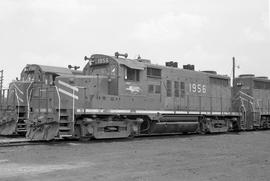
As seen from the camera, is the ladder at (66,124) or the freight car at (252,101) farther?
the freight car at (252,101)

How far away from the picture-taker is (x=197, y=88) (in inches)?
863

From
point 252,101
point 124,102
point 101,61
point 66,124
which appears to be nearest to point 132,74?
point 124,102

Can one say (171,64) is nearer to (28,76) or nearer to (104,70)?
(104,70)

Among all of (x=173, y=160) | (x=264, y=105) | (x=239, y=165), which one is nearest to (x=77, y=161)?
(x=173, y=160)

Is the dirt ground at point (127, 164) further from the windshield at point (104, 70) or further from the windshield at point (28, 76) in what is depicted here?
the windshield at point (28, 76)

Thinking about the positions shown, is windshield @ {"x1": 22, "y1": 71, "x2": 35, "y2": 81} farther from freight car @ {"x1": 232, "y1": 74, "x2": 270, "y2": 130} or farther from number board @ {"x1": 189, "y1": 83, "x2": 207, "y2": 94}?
freight car @ {"x1": 232, "y1": 74, "x2": 270, "y2": 130}

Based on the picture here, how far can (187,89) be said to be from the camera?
21125 mm

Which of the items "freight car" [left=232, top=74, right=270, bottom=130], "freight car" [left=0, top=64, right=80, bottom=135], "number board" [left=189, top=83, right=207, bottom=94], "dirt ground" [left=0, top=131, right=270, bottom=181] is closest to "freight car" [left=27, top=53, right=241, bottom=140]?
"number board" [left=189, top=83, right=207, bottom=94]

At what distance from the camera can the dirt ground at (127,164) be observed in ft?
25.5

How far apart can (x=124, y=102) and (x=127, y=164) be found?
7.71 m

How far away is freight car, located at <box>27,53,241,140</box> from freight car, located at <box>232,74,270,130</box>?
13.0ft

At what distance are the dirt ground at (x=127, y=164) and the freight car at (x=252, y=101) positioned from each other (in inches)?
546

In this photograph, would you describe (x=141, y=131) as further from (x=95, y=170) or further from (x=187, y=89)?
(x=95, y=170)

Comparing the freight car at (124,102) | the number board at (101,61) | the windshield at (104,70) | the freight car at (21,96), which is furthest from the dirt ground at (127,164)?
the freight car at (21,96)
